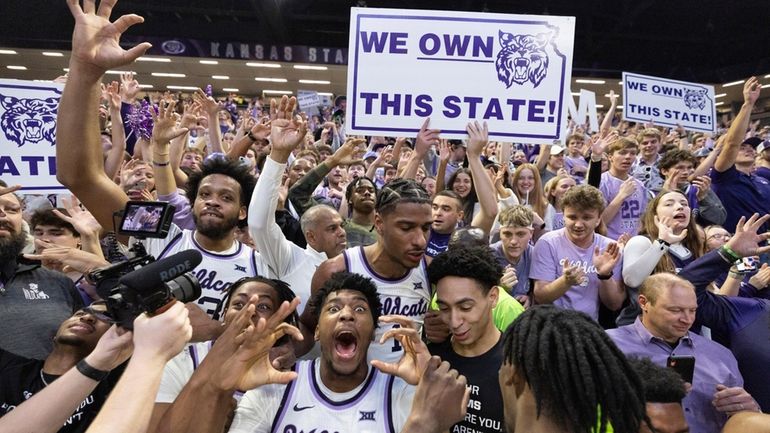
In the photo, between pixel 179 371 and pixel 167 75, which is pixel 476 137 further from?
pixel 167 75

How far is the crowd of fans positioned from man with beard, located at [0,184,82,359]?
0.04 ft

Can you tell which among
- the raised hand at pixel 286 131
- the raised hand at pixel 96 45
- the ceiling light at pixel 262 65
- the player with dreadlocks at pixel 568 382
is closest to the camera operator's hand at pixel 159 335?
the player with dreadlocks at pixel 568 382

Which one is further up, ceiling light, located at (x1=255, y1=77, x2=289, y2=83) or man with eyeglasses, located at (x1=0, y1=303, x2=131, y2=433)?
ceiling light, located at (x1=255, y1=77, x2=289, y2=83)

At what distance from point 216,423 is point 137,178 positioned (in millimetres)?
3413

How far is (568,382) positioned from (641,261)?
214 cm

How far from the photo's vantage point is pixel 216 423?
7.38ft

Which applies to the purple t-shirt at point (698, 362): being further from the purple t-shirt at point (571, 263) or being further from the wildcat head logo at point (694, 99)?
the wildcat head logo at point (694, 99)

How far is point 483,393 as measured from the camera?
2590mm

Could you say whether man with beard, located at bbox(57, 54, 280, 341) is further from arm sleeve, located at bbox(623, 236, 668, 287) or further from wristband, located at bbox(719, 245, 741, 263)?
wristband, located at bbox(719, 245, 741, 263)

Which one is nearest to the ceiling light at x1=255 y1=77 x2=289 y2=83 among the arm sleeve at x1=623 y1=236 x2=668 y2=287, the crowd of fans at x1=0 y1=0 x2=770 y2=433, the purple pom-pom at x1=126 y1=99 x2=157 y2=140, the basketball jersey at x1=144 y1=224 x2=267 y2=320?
the purple pom-pom at x1=126 y1=99 x2=157 y2=140

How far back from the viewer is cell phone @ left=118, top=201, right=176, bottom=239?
2199 millimetres

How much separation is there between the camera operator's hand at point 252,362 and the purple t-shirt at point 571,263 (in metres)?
2.20

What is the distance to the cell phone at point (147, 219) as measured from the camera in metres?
2.20

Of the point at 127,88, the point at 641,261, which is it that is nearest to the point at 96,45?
the point at 641,261
